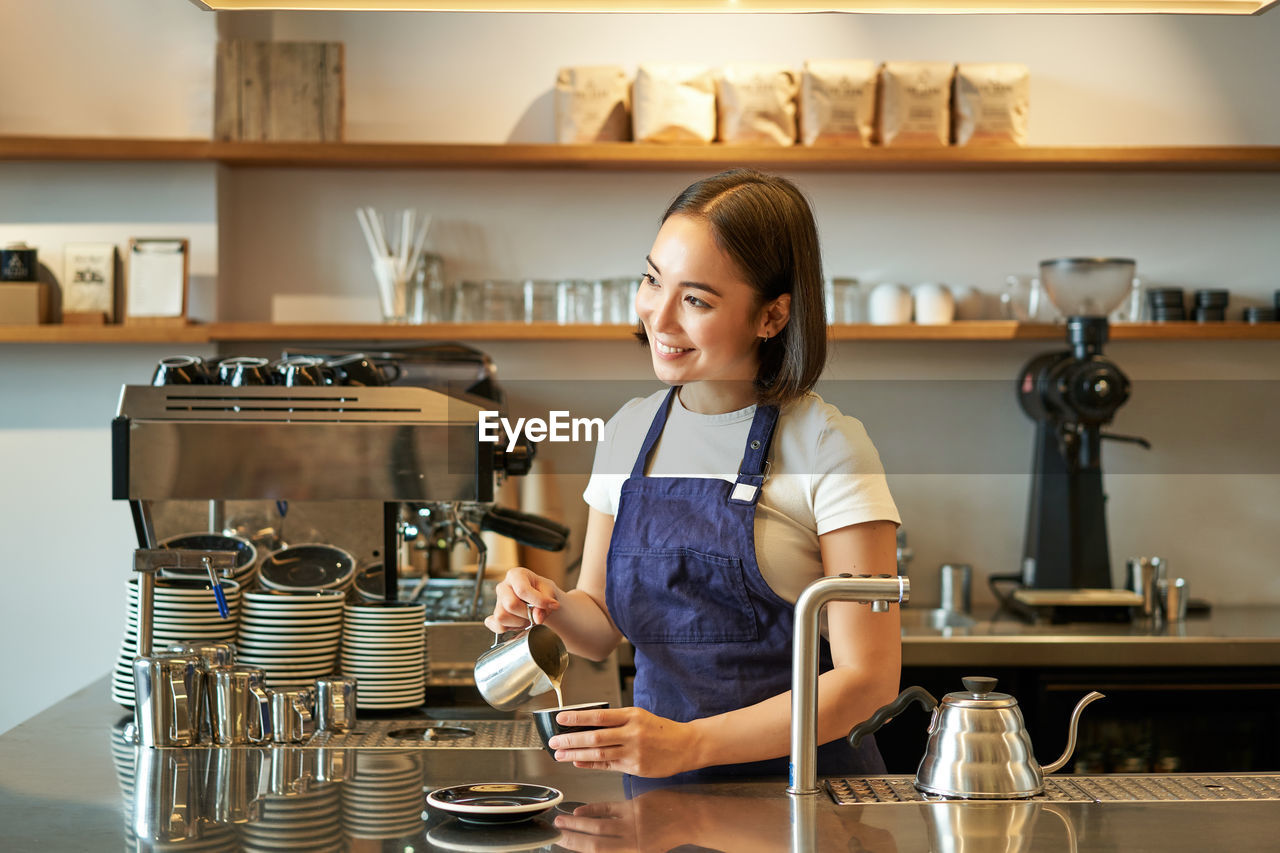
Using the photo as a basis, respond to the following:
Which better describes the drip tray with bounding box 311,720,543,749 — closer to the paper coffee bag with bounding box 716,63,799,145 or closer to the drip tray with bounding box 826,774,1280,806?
the drip tray with bounding box 826,774,1280,806

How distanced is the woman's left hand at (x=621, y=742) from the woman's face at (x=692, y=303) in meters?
0.43

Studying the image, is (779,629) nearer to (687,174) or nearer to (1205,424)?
(687,174)

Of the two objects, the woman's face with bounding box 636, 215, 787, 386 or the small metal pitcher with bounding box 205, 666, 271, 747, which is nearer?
the woman's face with bounding box 636, 215, 787, 386

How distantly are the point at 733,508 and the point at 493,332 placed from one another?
1.73 m

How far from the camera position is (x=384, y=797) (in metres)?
1.49

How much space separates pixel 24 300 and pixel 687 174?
178cm

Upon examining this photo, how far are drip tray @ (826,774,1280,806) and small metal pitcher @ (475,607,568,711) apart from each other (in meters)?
0.37

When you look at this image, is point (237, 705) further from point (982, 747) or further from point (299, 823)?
point (982, 747)

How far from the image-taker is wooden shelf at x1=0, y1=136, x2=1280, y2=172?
3.21 metres

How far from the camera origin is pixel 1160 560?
10.8ft

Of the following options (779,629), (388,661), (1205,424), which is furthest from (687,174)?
(779,629)

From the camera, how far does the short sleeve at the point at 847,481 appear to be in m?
1.50

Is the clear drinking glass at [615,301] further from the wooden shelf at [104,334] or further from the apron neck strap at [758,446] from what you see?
the apron neck strap at [758,446]

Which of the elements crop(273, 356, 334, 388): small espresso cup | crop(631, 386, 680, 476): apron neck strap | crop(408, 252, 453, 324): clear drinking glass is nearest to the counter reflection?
crop(631, 386, 680, 476): apron neck strap
